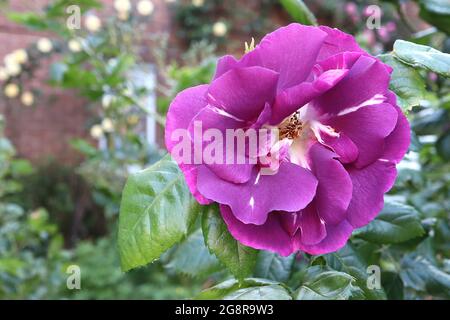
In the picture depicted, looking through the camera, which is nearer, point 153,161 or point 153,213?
point 153,213

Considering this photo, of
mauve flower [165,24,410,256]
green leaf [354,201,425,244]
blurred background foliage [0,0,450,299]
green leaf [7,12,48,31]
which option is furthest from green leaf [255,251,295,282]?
green leaf [7,12,48,31]

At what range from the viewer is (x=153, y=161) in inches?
71.3

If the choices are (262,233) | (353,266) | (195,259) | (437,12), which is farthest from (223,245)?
(437,12)

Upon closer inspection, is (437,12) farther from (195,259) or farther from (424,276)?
(195,259)

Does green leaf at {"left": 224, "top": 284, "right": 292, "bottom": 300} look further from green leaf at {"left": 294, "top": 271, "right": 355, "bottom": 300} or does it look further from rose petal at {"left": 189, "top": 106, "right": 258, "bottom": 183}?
rose petal at {"left": 189, "top": 106, "right": 258, "bottom": 183}

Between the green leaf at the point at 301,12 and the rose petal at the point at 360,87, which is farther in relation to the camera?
the green leaf at the point at 301,12

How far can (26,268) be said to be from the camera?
2725mm

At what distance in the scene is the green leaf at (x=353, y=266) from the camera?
719mm

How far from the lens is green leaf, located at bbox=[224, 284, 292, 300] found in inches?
24.1

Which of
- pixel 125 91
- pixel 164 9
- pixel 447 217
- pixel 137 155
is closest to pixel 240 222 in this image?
pixel 447 217

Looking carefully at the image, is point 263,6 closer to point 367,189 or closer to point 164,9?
point 164,9

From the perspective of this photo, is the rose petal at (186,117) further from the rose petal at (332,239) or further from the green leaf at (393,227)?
the green leaf at (393,227)

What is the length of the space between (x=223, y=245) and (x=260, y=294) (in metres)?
0.09

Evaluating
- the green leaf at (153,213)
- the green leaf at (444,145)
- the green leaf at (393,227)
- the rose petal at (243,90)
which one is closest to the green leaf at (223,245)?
the green leaf at (153,213)
